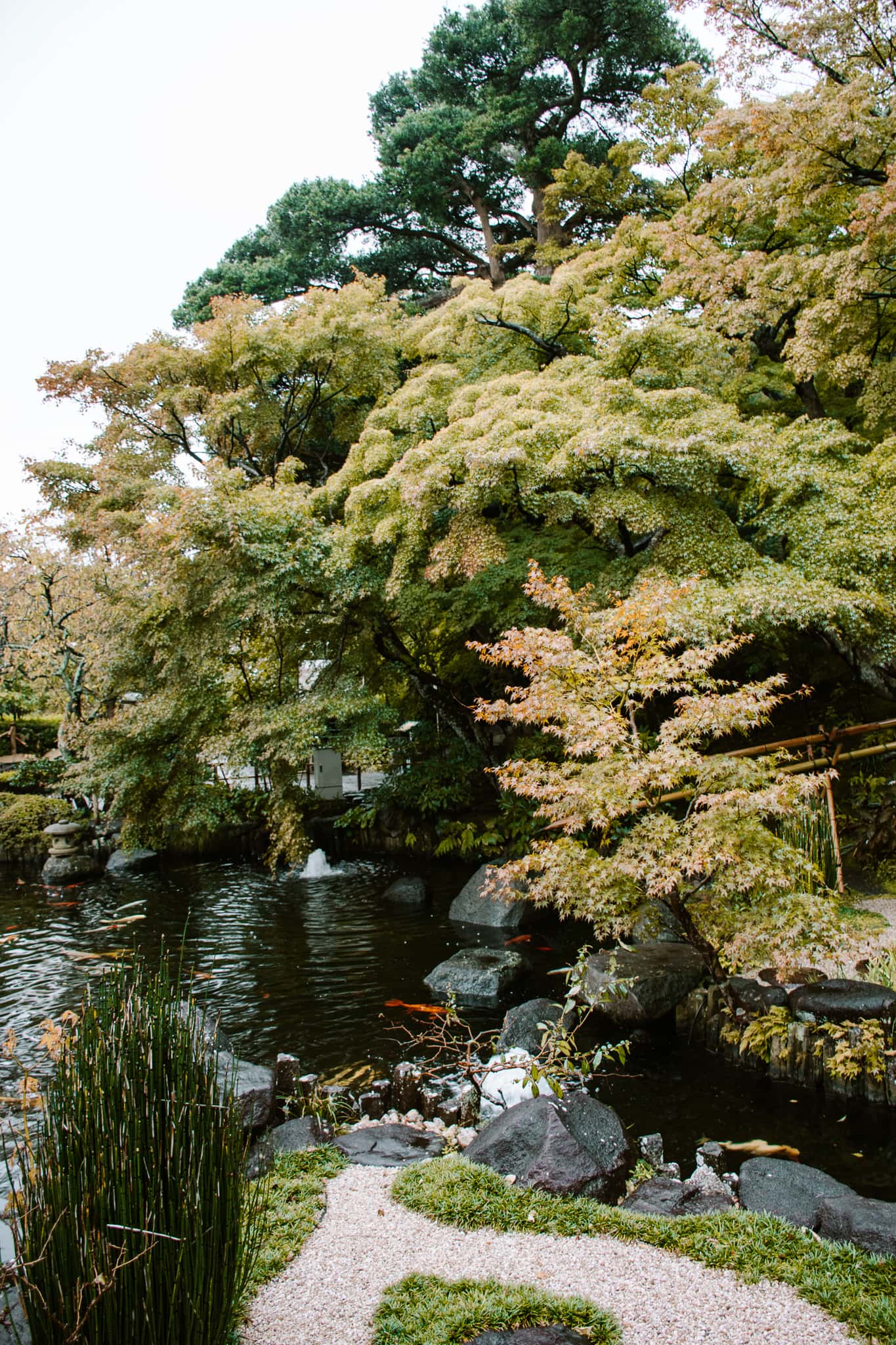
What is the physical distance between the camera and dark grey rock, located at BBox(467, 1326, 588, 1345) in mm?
2764

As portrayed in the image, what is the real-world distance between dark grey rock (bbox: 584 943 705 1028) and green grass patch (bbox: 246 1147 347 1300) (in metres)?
2.55

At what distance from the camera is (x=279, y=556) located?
10.8 metres

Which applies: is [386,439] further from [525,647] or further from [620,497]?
[525,647]

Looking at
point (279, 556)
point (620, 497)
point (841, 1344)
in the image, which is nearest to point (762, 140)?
point (620, 497)

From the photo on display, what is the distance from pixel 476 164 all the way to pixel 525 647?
15689mm

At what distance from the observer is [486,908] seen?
33.5 ft

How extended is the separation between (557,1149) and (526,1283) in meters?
1.09

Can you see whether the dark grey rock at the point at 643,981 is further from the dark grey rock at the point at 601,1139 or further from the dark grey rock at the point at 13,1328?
the dark grey rock at the point at 13,1328

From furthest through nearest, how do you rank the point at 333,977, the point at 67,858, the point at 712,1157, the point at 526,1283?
the point at 67,858, the point at 333,977, the point at 712,1157, the point at 526,1283

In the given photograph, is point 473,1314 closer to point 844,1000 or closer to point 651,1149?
point 651,1149

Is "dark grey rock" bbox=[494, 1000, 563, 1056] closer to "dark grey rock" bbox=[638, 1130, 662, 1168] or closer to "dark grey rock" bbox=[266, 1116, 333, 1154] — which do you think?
"dark grey rock" bbox=[638, 1130, 662, 1168]

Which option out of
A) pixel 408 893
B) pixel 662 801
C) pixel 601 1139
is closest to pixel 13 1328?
pixel 601 1139

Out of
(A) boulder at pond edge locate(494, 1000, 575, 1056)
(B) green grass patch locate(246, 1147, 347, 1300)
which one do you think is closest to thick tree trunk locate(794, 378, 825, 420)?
(A) boulder at pond edge locate(494, 1000, 575, 1056)

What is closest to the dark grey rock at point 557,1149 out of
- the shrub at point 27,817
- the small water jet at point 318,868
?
the small water jet at point 318,868
